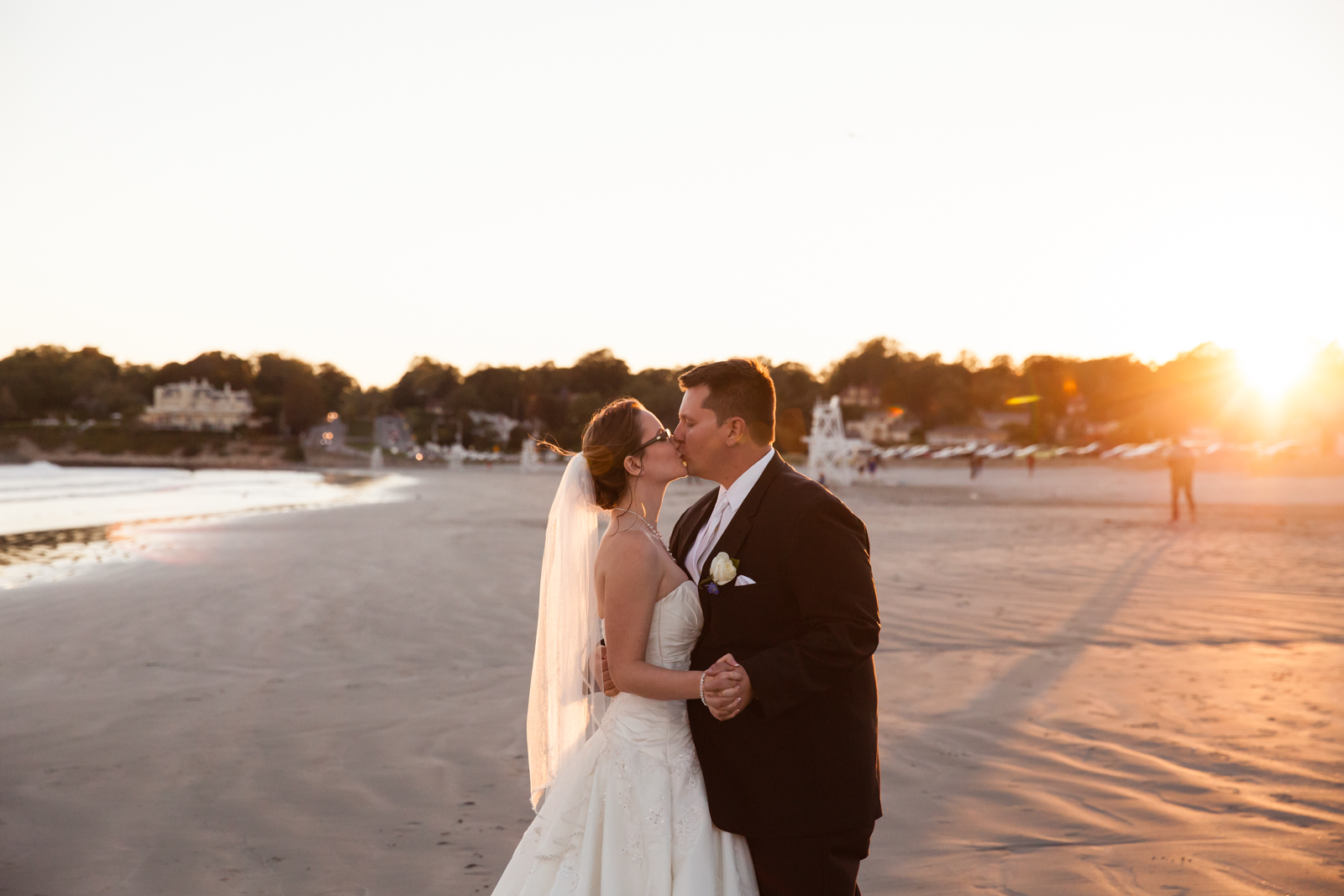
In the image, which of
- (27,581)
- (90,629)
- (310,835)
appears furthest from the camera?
(27,581)

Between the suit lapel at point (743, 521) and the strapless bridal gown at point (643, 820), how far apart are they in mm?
135

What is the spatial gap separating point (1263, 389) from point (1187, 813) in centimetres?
11211

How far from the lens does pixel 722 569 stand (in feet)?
7.54

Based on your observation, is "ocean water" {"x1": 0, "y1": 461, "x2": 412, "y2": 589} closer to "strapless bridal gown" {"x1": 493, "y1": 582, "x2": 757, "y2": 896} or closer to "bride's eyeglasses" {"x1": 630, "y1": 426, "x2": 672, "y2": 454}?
"strapless bridal gown" {"x1": 493, "y1": 582, "x2": 757, "y2": 896}

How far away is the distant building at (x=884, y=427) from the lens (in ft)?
388

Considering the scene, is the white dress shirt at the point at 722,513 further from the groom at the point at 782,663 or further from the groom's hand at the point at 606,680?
the groom's hand at the point at 606,680

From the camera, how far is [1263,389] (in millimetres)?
98500

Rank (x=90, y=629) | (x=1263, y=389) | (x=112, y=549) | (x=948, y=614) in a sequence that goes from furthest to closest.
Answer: (x=1263, y=389), (x=112, y=549), (x=948, y=614), (x=90, y=629)

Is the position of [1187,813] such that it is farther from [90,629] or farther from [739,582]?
[90,629]

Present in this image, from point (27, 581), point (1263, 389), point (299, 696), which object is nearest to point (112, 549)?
point (27, 581)

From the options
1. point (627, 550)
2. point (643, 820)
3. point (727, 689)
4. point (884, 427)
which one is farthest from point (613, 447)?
point (884, 427)

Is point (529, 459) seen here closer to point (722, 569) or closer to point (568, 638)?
point (568, 638)

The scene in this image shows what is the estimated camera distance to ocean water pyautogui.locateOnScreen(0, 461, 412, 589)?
13.6 meters

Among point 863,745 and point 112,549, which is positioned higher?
point 863,745
